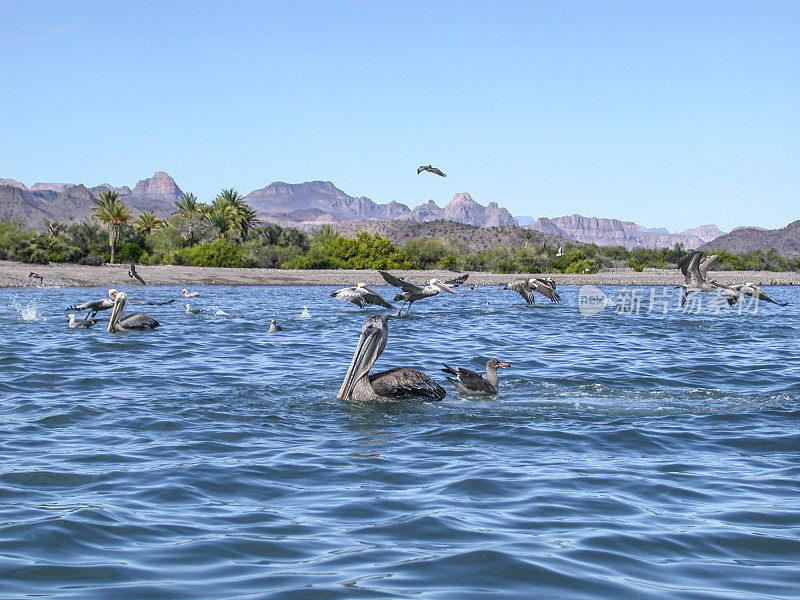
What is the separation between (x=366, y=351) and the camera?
1030 cm

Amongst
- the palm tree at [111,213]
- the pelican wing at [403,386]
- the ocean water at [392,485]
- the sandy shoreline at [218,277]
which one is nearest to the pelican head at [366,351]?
the pelican wing at [403,386]

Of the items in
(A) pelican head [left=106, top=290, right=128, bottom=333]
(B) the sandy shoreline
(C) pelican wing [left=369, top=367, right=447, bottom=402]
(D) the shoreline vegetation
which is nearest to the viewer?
(C) pelican wing [left=369, top=367, right=447, bottom=402]

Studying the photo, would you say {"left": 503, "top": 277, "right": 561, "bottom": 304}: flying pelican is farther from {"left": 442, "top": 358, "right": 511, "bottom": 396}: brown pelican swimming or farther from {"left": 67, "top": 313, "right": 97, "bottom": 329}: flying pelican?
{"left": 442, "top": 358, "right": 511, "bottom": 396}: brown pelican swimming

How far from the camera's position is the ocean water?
4.71 metres

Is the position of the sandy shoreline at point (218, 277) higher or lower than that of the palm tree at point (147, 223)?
lower

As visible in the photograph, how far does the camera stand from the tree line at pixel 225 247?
69750mm

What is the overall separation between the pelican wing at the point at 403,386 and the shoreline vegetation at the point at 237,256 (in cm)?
4284

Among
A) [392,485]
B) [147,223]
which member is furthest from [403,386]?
[147,223]

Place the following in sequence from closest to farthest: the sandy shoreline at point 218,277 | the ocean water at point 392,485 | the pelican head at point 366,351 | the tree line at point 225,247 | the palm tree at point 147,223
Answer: the ocean water at point 392,485
the pelican head at point 366,351
the sandy shoreline at point 218,277
the tree line at point 225,247
the palm tree at point 147,223

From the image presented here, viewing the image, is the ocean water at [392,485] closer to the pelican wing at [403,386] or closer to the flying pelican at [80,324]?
the pelican wing at [403,386]

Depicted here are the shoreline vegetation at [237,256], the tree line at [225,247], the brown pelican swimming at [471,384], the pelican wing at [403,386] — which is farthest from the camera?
the tree line at [225,247]

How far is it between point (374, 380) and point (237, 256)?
69157mm

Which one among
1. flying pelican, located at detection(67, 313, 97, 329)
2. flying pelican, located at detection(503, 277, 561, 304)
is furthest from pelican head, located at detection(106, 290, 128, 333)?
flying pelican, located at detection(503, 277, 561, 304)

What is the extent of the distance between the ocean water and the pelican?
17.9ft
